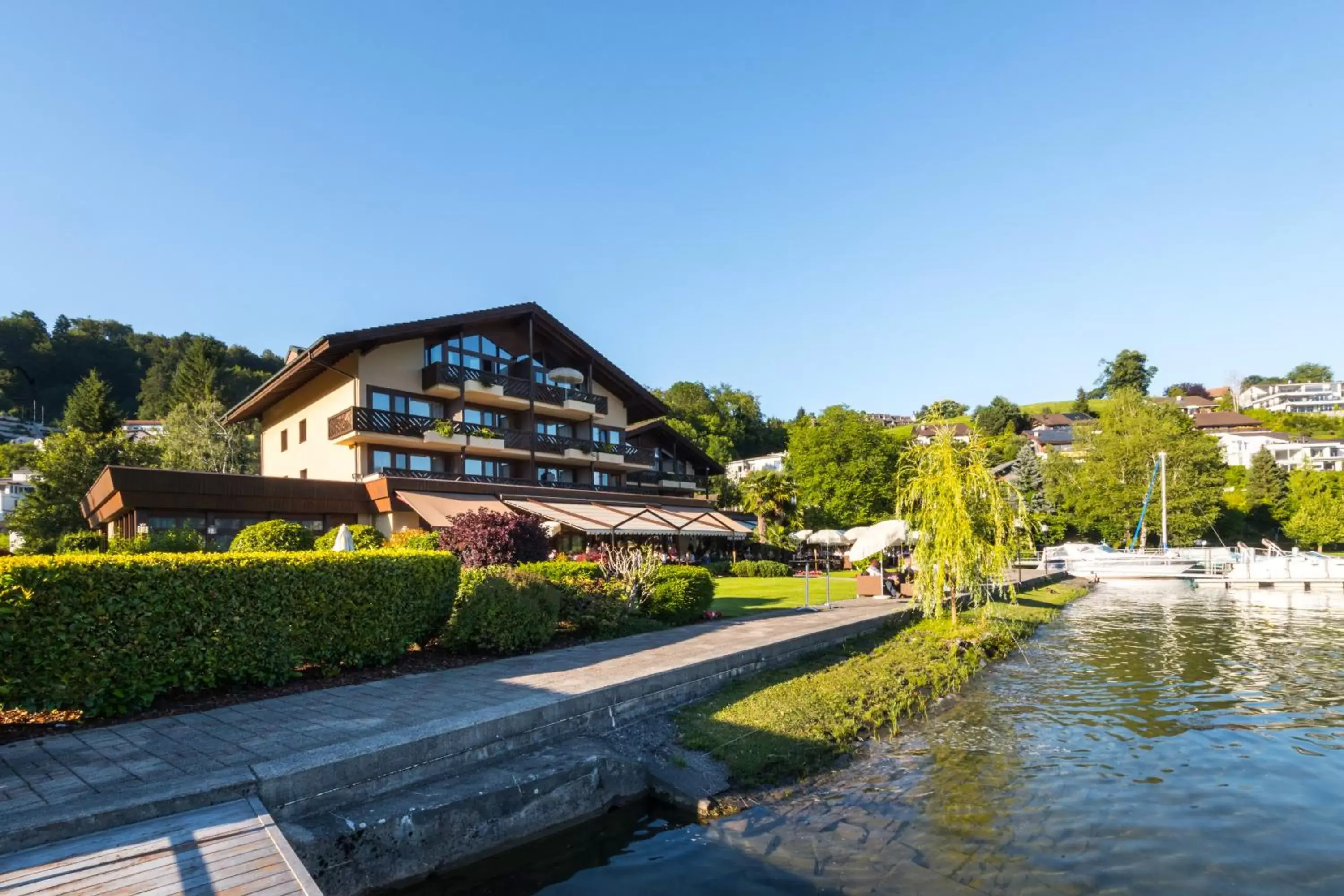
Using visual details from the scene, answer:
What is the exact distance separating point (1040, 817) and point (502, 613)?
7.47 m

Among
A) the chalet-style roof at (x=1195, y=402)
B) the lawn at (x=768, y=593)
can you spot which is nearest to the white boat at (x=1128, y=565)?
the lawn at (x=768, y=593)

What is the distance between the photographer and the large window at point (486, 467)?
102 feet

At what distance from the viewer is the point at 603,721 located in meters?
8.27

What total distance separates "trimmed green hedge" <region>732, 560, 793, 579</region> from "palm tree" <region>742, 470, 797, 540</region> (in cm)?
525

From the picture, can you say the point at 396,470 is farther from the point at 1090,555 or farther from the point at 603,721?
the point at 1090,555

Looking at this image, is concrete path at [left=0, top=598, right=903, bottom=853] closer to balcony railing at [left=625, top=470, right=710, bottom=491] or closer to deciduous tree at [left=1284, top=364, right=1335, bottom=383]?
balcony railing at [left=625, top=470, right=710, bottom=491]

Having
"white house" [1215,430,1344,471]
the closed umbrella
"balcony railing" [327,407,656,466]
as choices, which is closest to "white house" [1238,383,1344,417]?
"white house" [1215,430,1344,471]

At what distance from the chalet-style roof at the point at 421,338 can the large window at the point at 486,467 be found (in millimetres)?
5635

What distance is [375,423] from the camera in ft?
88.7

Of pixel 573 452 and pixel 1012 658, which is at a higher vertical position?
pixel 573 452

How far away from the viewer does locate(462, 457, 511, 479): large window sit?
3111 cm

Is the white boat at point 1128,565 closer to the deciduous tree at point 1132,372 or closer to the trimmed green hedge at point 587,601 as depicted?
the trimmed green hedge at point 587,601

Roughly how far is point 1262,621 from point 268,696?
25582 millimetres

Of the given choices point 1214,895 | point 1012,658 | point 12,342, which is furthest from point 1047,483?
point 12,342
